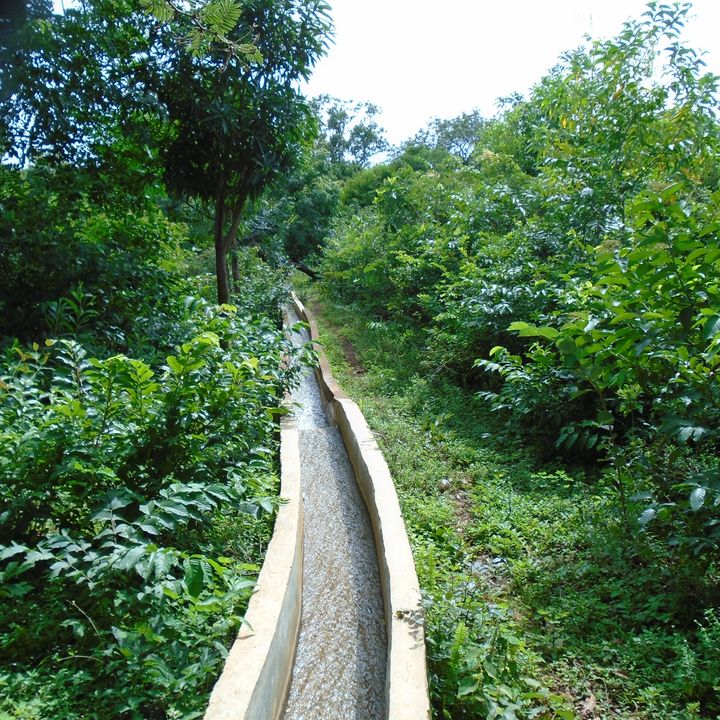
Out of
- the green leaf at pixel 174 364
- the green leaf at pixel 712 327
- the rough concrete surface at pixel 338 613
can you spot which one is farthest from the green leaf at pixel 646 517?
the green leaf at pixel 174 364

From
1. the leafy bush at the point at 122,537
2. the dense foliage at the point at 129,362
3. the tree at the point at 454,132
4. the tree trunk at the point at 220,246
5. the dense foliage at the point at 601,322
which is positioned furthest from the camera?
the tree at the point at 454,132

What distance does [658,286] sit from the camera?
9.09 feet

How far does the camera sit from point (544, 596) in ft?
9.88

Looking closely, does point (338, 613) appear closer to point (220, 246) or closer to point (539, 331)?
point (539, 331)

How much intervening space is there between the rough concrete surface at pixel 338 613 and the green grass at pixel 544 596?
1.40 ft

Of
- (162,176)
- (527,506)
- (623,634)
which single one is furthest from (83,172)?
(623,634)

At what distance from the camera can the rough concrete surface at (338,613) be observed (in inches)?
102

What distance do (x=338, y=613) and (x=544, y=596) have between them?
1261 mm

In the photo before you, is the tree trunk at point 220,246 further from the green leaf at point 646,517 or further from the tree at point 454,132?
the tree at point 454,132

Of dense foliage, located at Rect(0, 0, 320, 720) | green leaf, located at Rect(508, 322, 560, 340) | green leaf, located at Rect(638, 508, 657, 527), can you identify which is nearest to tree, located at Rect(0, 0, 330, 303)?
dense foliage, located at Rect(0, 0, 320, 720)

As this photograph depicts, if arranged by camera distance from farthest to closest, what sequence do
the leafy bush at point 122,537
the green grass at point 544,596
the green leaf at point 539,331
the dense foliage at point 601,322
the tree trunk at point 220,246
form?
the tree trunk at point 220,246
the green leaf at point 539,331
the dense foliage at point 601,322
the green grass at point 544,596
the leafy bush at point 122,537

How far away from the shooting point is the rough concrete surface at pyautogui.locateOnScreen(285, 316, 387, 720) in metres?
2.59

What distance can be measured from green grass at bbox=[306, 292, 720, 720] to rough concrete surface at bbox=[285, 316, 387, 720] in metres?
0.43

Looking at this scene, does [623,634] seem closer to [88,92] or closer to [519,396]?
[519,396]
